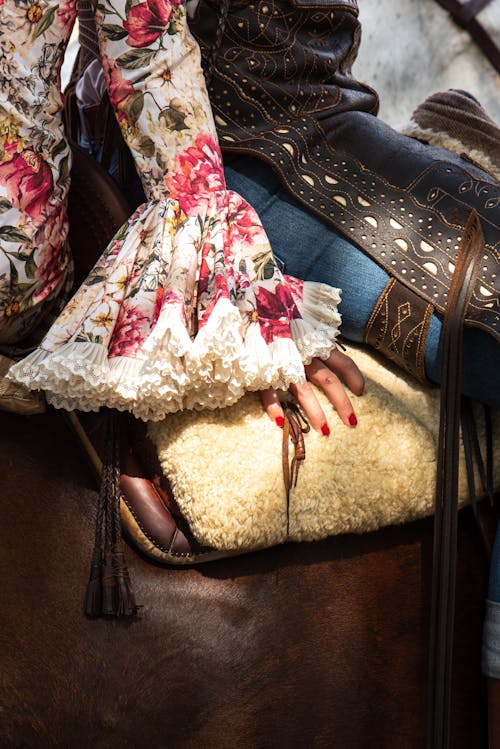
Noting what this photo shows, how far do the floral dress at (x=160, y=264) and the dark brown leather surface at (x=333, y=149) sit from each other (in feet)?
0.42

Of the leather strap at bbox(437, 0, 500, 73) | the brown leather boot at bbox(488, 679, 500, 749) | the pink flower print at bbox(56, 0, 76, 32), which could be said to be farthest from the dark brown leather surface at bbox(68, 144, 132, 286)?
the leather strap at bbox(437, 0, 500, 73)

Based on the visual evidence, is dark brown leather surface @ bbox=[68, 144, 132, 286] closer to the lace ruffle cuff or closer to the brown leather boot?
the lace ruffle cuff

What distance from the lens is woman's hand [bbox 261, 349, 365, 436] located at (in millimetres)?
988

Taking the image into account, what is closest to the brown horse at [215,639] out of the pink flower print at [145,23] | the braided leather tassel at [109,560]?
Answer: the braided leather tassel at [109,560]

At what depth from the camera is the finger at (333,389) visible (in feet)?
3.32

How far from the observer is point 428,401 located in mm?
1086

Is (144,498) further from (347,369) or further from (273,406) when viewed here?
(347,369)

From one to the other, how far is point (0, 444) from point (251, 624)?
1.24 feet

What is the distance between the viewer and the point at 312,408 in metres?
0.99

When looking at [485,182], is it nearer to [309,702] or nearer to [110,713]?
[309,702]

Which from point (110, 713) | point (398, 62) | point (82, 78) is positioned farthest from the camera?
point (398, 62)

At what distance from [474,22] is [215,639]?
2.36m

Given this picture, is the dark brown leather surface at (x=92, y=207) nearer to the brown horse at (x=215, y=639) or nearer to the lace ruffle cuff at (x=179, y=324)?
the lace ruffle cuff at (x=179, y=324)

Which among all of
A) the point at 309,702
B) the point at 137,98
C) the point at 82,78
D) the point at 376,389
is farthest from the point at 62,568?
the point at 82,78
